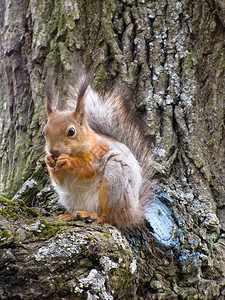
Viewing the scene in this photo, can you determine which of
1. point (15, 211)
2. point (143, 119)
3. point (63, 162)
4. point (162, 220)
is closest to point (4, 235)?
point (15, 211)

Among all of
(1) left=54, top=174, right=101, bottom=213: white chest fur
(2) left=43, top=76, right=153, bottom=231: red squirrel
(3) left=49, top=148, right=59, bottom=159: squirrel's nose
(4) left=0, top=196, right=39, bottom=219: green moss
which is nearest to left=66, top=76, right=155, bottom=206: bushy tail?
(2) left=43, top=76, right=153, bottom=231: red squirrel

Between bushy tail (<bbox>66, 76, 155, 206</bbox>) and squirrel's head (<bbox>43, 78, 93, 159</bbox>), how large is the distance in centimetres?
11

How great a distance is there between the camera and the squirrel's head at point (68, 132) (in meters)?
1.77

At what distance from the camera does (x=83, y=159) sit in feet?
5.98

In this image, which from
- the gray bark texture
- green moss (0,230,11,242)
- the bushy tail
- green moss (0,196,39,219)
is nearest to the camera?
green moss (0,230,11,242)

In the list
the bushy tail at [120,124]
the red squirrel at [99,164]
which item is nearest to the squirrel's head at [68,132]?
the red squirrel at [99,164]

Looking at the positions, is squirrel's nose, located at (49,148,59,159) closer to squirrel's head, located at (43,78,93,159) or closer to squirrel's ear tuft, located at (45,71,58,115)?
squirrel's head, located at (43,78,93,159)

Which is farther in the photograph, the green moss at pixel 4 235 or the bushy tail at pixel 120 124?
the bushy tail at pixel 120 124

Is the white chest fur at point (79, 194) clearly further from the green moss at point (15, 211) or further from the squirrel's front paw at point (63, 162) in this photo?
the green moss at point (15, 211)

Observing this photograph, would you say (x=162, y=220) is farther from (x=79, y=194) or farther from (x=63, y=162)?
(x=63, y=162)

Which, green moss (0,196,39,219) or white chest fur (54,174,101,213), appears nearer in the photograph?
green moss (0,196,39,219)

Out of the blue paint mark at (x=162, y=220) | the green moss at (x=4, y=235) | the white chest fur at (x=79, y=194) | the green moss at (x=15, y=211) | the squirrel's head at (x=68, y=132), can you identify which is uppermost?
the squirrel's head at (x=68, y=132)

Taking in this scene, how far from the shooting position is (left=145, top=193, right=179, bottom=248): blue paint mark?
1656mm

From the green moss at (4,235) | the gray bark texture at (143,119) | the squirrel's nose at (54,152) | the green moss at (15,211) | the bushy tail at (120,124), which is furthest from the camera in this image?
the bushy tail at (120,124)
